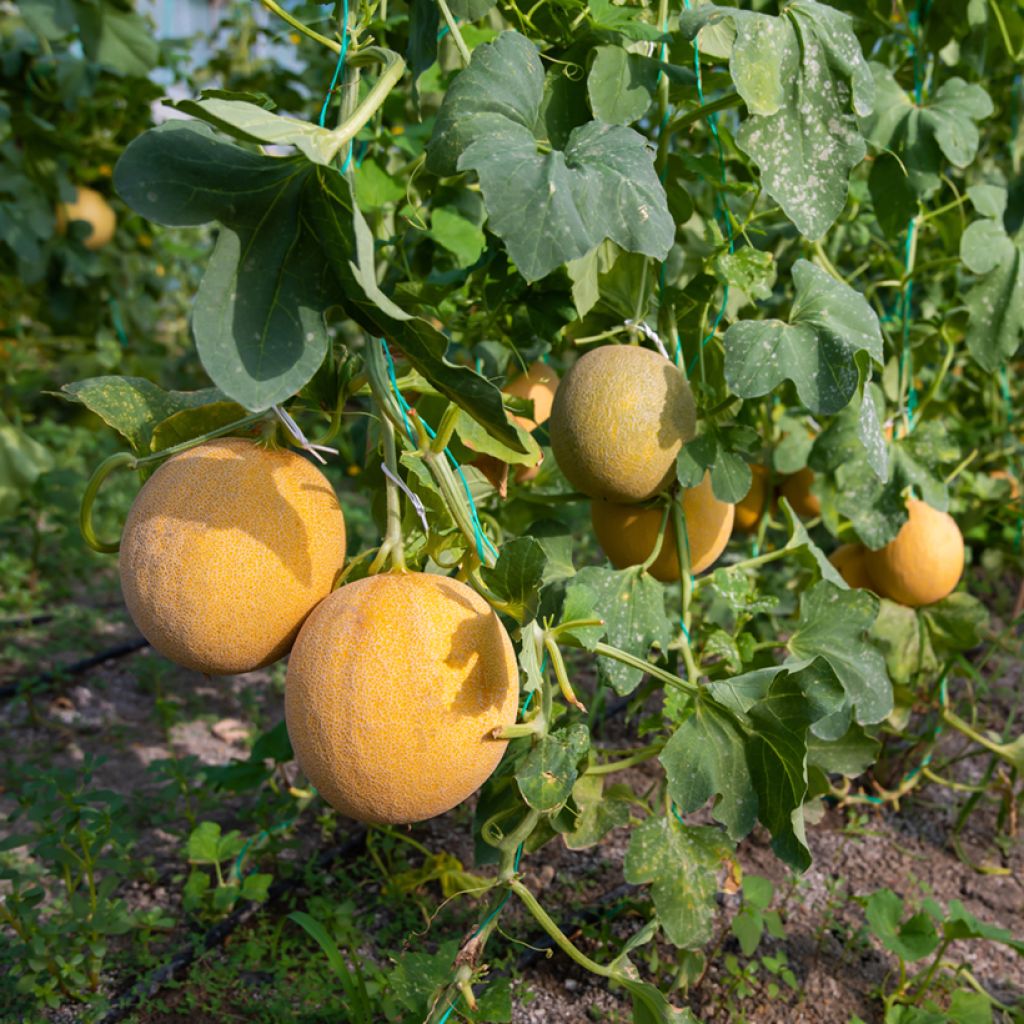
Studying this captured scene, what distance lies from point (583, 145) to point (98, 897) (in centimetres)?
147

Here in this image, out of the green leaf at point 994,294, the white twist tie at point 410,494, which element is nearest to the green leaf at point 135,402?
the white twist tie at point 410,494

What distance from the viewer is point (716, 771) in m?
1.43

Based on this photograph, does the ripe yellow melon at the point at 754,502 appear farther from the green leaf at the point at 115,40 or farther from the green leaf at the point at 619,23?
the green leaf at the point at 115,40

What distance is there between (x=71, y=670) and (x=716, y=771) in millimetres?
2149

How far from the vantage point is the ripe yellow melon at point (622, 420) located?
1504mm

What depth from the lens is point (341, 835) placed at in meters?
2.23

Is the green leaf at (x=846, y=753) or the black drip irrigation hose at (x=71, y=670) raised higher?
the green leaf at (x=846, y=753)

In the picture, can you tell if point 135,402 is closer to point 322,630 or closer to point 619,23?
point 322,630

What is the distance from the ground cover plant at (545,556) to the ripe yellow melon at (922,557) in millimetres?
11

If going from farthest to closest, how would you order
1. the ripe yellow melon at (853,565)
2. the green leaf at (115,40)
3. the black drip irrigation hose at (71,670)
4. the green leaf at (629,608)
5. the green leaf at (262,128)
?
the green leaf at (115,40) → the black drip irrigation hose at (71,670) → the ripe yellow melon at (853,565) → the green leaf at (629,608) → the green leaf at (262,128)

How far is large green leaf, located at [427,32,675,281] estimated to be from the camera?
105 cm

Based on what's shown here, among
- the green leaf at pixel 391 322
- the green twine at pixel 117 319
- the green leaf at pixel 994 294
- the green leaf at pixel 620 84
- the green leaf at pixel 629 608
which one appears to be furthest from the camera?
the green twine at pixel 117 319

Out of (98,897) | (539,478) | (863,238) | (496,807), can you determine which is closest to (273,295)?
(496,807)

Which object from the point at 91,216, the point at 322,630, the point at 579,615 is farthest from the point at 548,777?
the point at 91,216
